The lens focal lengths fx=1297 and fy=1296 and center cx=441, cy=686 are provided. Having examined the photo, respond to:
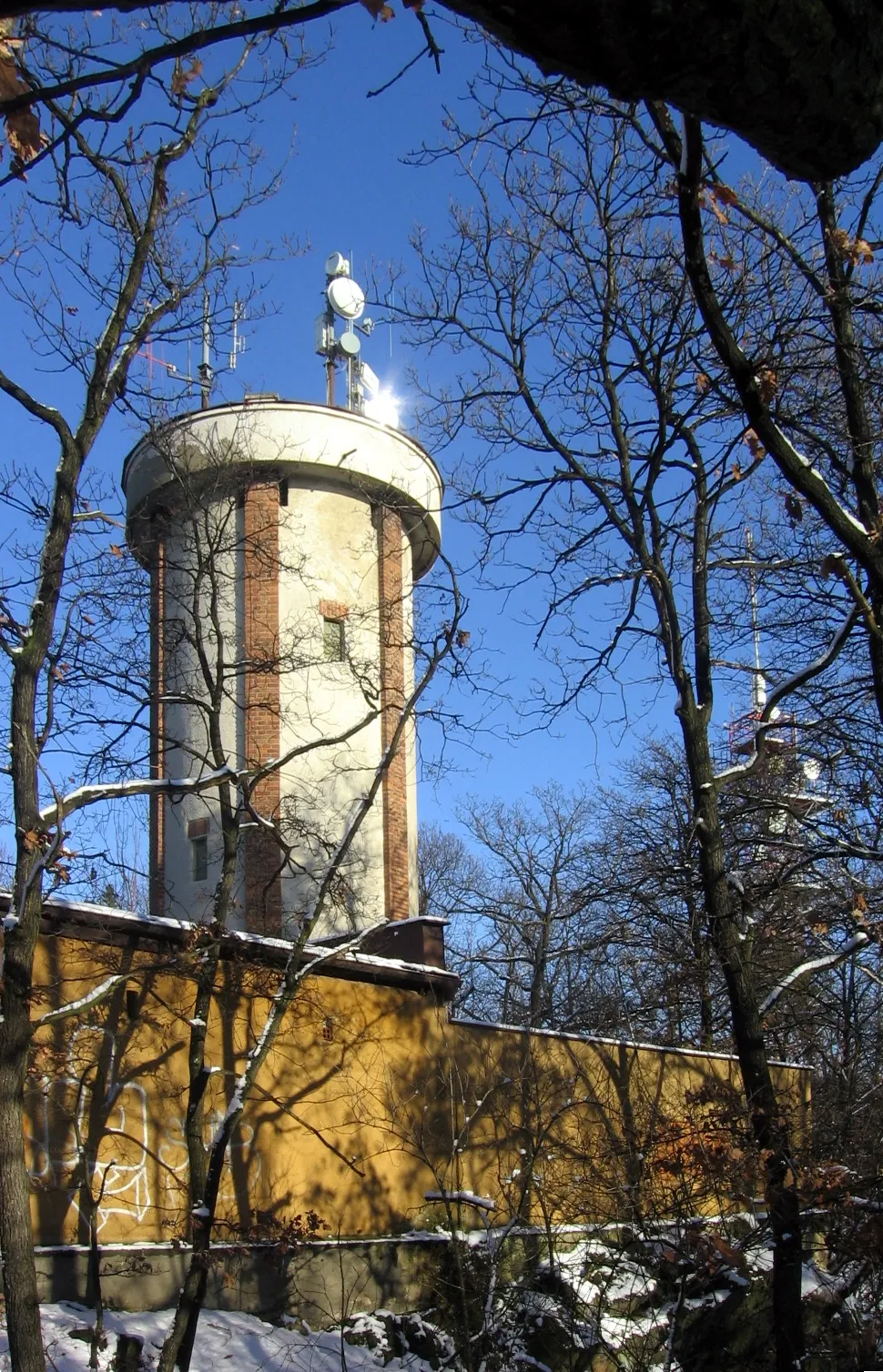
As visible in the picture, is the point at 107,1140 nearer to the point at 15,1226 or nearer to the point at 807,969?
the point at 15,1226

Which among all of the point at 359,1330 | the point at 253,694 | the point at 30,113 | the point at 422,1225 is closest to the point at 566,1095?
the point at 422,1225

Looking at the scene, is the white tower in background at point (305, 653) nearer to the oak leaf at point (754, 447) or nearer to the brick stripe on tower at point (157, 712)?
the brick stripe on tower at point (157, 712)

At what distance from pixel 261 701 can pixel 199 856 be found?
8.17 feet

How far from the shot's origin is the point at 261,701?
57.7 ft

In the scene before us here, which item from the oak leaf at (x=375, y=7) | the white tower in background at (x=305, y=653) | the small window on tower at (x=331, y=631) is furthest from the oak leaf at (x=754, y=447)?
the small window on tower at (x=331, y=631)

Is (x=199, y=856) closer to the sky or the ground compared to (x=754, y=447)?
closer to the sky

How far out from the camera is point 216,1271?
9.33 m

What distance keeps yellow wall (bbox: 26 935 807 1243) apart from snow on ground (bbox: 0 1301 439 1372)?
2.08ft

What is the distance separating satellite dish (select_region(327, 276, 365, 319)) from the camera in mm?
22125

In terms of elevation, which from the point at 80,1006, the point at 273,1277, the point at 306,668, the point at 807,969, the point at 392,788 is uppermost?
the point at 306,668

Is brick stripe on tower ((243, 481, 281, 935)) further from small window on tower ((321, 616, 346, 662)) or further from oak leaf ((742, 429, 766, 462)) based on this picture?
oak leaf ((742, 429, 766, 462))

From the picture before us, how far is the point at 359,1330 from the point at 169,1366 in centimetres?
216

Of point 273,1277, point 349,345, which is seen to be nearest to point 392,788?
point 349,345

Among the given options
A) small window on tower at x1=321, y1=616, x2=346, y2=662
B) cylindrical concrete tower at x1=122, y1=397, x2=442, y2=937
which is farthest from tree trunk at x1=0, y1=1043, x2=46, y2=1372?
small window on tower at x1=321, y1=616, x2=346, y2=662
